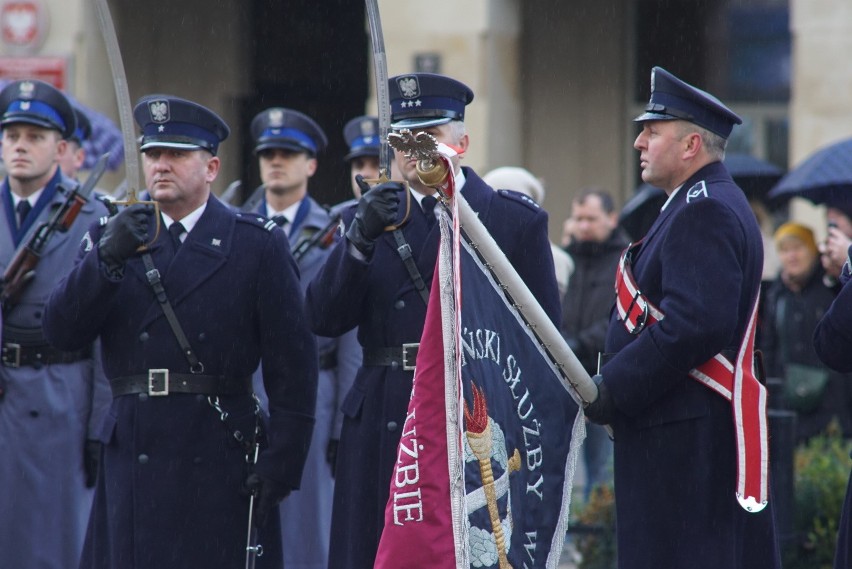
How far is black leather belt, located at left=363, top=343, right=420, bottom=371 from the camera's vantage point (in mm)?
5941

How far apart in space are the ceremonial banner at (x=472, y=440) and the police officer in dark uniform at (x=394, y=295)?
2.35 feet

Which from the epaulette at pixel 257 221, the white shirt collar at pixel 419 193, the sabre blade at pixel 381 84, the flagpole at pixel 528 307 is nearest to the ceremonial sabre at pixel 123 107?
the epaulette at pixel 257 221

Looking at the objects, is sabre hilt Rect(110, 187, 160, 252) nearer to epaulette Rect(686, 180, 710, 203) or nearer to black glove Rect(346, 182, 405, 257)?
black glove Rect(346, 182, 405, 257)

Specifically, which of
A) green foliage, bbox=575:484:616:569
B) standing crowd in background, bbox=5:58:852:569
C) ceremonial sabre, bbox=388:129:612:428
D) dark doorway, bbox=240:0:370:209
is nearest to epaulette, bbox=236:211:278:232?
standing crowd in background, bbox=5:58:852:569

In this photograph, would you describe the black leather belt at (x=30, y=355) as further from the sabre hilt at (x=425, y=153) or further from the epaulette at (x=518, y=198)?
the sabre hilt at (x=425, y=153)

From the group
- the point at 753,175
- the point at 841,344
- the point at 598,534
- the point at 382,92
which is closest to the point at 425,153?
the point at 382,92

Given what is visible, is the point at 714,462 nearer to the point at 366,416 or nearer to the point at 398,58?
the point at 366,416

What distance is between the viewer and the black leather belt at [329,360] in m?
8.15

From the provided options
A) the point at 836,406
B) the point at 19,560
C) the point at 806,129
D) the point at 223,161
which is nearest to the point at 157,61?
the point at 223,161

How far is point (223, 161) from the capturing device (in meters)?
16.8

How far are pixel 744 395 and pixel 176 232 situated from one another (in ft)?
6.98

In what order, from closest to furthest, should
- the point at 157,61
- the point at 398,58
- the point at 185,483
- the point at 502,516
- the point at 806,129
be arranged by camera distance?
1. the point at 502,516
2. the point at 185,483
3. the point at 806,129
4. the point at 398,58
5. the point at 157,61

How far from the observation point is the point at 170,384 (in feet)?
19.6

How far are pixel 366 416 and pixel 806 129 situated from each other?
23.7 feet
